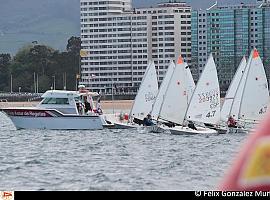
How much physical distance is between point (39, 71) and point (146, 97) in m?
120

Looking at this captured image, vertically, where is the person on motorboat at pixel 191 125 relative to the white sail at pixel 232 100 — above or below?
A: below

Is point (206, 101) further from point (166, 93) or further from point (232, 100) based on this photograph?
point (232, 100)

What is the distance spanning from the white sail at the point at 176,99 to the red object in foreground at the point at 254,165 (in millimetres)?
50185

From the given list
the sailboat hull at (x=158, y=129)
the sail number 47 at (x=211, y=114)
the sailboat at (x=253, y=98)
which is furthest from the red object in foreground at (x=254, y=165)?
the sail number 47 at (x=211, y=114)

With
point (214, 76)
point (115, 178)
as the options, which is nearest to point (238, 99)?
point (214, 76)

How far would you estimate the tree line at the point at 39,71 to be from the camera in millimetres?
176375

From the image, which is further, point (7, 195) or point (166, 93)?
point (166, 93)

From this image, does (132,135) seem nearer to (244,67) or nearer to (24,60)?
(244,67)

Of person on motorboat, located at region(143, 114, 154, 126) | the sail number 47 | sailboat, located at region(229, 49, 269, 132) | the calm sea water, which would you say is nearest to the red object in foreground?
the calm sea water

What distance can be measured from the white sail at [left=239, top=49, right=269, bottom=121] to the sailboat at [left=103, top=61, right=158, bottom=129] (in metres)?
9.20

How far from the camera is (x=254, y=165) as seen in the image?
504cm

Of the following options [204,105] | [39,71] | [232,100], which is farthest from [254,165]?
[39,71]

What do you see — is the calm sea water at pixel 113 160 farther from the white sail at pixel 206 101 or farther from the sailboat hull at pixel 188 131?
the white sail at pixel 206 101

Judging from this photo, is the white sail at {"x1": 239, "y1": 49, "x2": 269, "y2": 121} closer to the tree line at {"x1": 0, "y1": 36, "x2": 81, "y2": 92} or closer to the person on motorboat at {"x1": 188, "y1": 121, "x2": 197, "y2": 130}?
the person on motorboat at {"x1": 188, "y1": 121, "x2": 197, "y2": 130}
